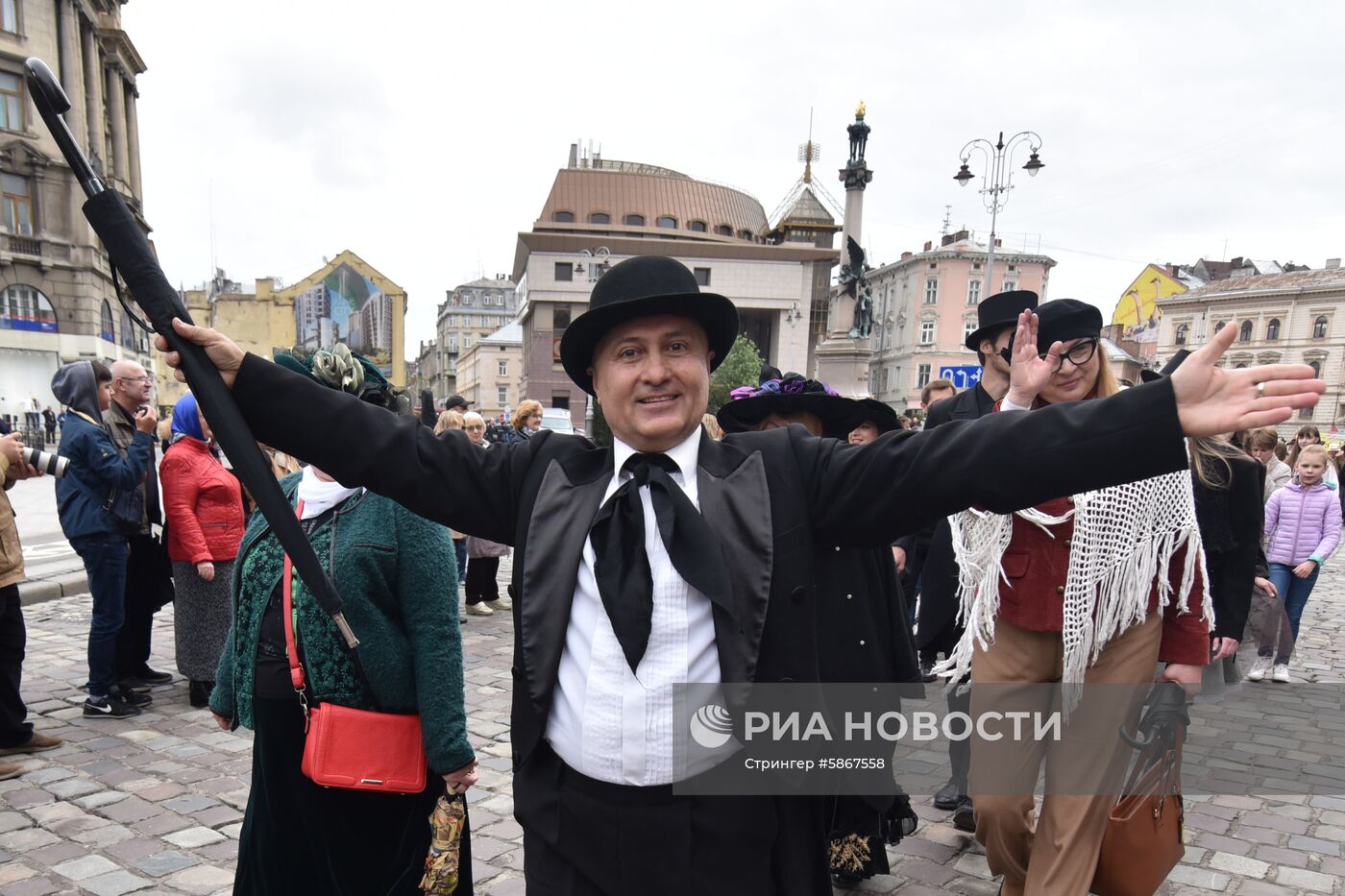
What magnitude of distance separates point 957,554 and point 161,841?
376cm

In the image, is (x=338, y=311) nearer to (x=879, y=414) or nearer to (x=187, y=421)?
(x=187, y=421)

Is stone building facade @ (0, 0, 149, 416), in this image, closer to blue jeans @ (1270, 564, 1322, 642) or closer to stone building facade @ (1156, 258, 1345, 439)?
blue jeans @ (1270, 564, 1322, 642)

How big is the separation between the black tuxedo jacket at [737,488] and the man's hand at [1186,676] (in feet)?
5.95

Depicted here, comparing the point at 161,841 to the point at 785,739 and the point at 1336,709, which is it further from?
the point at 1336,709

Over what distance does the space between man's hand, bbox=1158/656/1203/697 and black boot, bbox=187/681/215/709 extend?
5.53m

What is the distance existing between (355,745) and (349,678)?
0.67 ft

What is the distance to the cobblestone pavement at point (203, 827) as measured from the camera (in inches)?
128

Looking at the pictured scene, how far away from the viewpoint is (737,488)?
1.81 m

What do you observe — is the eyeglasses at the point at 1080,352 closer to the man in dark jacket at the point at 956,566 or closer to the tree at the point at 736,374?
the man in dark jacket at the point at 956,566

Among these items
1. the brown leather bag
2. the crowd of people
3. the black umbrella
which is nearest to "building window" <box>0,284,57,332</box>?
the crowd of people

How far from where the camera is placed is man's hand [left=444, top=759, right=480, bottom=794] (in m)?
2.34

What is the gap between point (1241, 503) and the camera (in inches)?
128

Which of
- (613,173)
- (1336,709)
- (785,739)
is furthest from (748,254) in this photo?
(785,739)

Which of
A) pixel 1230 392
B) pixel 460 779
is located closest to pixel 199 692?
pixel 460 779
